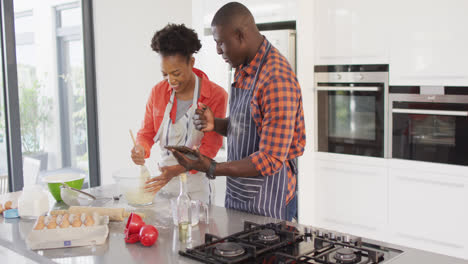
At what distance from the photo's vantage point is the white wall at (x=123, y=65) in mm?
4117

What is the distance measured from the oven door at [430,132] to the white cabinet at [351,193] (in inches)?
7.1

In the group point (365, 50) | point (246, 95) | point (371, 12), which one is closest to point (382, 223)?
point (365, 50)

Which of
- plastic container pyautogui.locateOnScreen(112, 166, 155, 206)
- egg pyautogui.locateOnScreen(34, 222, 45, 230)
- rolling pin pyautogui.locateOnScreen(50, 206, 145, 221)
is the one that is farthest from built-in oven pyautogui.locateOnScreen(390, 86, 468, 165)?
egg pyautogui.locateOnScreen(34, 222, 45, 230)

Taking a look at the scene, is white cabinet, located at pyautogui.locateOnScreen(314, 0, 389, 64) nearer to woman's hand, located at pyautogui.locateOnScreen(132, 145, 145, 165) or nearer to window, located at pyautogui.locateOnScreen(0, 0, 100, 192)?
woman's hand, located at pyautogui.locateOnScreen(132, 145, 145, 165)

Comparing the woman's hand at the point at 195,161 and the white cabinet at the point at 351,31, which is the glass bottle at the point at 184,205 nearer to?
the woman's hand at the point at 195,161

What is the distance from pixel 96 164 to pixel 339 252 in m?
3.33

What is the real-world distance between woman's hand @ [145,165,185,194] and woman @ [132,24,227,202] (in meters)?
0.21

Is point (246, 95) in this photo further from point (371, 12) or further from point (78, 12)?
point (78, 12)

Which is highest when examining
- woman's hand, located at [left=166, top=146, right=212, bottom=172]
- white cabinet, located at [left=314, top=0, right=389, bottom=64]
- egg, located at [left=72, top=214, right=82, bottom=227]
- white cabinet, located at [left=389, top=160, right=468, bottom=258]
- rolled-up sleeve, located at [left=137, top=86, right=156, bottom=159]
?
white cabinet, located at [left=314, top=0, right=389, bottom=64]

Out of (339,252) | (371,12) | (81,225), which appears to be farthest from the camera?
(371,12)

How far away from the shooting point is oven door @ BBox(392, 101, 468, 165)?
275 centimetres

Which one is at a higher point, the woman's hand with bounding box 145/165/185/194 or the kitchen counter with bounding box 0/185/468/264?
the woman's hand with bounding box 145/165/185/194

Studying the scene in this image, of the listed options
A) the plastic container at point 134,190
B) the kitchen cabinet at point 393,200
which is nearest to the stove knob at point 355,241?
the plastic container at point 134,190

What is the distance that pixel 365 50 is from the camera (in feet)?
9.91
